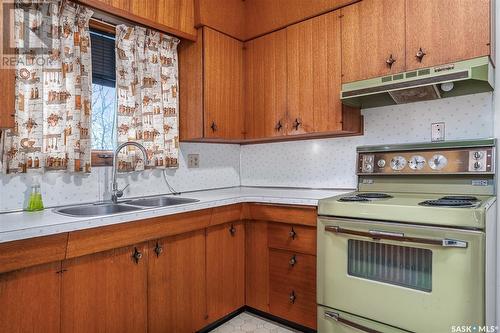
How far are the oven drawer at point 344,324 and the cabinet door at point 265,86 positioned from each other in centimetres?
Result: 132

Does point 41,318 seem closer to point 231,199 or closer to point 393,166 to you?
point 231,199

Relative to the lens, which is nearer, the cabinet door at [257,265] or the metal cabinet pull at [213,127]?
the cabinet door at [257,265]

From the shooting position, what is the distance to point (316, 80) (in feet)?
7.65

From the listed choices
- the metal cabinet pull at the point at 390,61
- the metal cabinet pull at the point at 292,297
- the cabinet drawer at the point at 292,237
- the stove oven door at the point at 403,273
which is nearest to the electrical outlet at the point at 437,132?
the metal cabinet pull at the point at 390,61

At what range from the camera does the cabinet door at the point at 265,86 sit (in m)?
2.54

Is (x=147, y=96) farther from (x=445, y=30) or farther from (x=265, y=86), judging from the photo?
(x=445, y=30)

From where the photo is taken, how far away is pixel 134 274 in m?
1.71

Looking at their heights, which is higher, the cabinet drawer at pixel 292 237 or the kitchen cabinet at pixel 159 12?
the kitchen cabinet at pixel 159 12

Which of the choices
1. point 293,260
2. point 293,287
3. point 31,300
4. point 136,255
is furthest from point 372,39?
point 31,300

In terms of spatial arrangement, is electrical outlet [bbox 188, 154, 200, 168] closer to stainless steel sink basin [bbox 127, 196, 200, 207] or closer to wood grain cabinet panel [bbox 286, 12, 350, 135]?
stainless steel sink basin [bbox 127, 196, 200, 207]

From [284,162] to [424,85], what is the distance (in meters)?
1.35

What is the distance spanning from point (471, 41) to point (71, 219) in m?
2.23

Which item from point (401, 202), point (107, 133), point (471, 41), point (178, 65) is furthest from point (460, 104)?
point (107, 133)

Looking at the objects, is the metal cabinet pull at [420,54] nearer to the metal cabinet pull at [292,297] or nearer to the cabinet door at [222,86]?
the cabinet door at [222,86]
